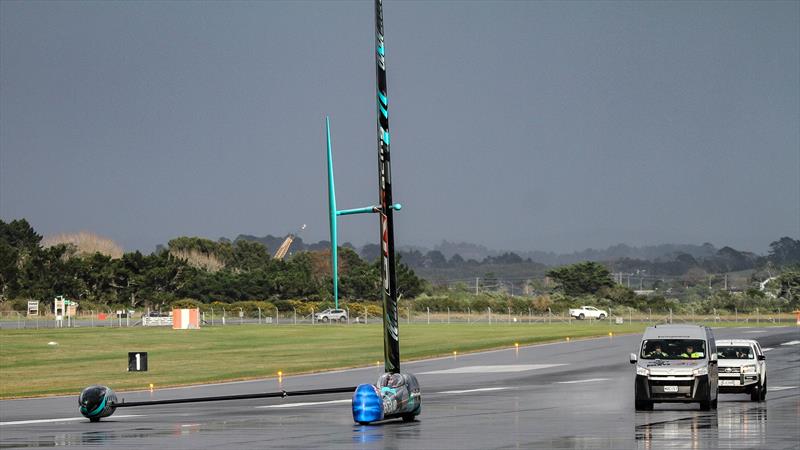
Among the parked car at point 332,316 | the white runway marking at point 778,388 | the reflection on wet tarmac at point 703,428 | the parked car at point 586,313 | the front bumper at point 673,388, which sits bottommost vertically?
the white runway marking at point 778,388

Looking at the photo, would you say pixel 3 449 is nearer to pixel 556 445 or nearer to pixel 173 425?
pixel 173 425

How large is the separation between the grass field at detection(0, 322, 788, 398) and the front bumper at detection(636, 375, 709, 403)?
2439 cm

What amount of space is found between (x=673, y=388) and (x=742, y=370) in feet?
19.7

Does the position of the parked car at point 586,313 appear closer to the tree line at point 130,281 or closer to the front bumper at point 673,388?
the tree line at point 130,281

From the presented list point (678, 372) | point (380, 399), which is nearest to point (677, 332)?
point (678, 372)

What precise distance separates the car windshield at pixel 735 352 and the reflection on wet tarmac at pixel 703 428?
4.14 meters

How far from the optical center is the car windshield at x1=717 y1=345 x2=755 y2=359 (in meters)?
40.0

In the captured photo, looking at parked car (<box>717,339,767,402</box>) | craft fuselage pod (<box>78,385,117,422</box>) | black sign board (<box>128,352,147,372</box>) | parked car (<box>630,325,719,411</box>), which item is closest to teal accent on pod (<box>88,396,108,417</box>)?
craft fuselage pod (<box>78,385,117,422</box>)

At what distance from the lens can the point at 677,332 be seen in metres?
35.9

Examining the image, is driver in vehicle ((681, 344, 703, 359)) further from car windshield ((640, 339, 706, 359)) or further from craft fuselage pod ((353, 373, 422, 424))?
craft fuselage pod ((353, 373, 422, 424))

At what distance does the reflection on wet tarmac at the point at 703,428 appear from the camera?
78.8 ft

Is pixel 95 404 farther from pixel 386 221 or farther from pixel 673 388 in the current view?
pixel 673 388

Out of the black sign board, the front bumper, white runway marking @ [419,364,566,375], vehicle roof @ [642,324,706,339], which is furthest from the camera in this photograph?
the black sign board

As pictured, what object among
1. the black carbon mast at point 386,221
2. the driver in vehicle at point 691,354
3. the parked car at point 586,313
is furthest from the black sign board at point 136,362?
the parked car at point 586,313
